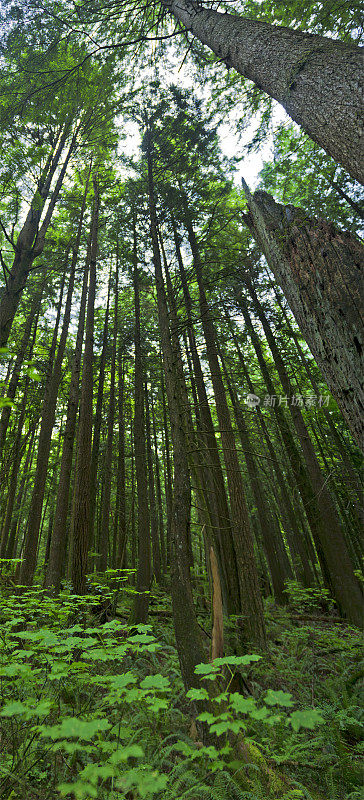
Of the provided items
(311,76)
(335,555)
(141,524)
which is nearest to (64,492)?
(141,524)

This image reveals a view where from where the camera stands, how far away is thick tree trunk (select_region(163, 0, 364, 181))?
2.55 m

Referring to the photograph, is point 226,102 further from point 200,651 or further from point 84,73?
point 200,651

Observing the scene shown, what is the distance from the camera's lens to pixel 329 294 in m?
2.40

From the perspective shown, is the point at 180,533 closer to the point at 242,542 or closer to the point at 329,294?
the point at 242,542

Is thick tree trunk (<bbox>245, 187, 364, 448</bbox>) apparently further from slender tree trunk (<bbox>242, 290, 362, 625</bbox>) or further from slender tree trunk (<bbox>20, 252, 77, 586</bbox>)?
slender tree trunk (<bbox>20, 252, 77, 586</bbox>)

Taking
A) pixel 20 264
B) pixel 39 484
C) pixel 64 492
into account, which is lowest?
pixel 64 492

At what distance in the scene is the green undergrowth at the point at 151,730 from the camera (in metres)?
1.96

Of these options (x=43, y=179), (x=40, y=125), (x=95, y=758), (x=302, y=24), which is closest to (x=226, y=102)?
(x=302, y=24)

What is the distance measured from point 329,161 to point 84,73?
6.26m

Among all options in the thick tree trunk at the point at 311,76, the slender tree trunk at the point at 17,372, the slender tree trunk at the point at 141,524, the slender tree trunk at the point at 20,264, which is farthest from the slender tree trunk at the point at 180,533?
the slender tree trunk at the point at 17,372

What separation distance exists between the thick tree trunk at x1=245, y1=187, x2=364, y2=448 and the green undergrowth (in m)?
1.76

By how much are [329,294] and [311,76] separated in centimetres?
215

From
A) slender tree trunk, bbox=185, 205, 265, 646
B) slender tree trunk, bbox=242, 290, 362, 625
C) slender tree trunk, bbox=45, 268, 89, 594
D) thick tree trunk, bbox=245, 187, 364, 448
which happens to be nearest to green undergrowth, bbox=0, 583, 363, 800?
slender tree trunk, bbox=185, 205, 265, 646

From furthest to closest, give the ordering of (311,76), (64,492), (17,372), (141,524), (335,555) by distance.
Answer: (17,372) → (64,492) → (335,555) → (141,524) → (311,76)
